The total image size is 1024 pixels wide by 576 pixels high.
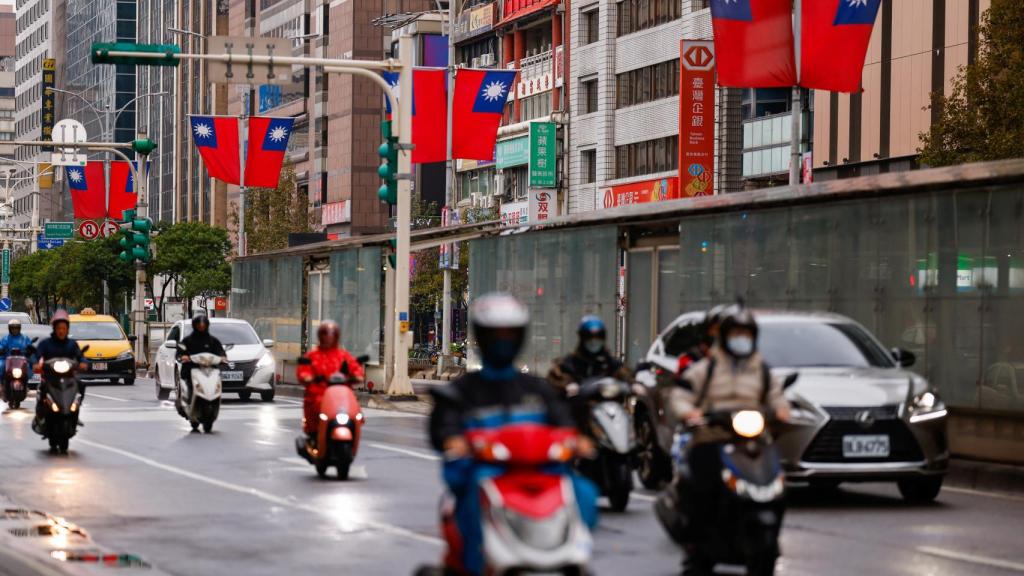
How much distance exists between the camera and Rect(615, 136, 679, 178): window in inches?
2638

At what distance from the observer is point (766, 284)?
23.8m

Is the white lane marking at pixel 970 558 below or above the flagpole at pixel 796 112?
below

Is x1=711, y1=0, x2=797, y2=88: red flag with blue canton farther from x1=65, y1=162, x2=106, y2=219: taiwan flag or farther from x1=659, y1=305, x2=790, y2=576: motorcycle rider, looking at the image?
x1=65, y1=162, x2=106, y2=219: taiwan flag

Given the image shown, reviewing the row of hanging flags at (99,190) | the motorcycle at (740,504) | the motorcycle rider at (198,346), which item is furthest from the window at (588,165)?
the motorcycle at (740,504)

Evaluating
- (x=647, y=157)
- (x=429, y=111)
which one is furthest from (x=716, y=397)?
(x=647, y=157)

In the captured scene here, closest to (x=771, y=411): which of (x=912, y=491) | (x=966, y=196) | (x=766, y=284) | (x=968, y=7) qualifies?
(x=912, y=491)

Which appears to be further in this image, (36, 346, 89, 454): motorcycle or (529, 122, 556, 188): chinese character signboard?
(529, 122, 556, 188): chinese character signboard

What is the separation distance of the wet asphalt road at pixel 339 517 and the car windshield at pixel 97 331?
2342cm

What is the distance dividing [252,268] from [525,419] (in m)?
43.2

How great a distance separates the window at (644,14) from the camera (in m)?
67.1

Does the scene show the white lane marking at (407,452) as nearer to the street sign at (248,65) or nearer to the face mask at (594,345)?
the face mask at (594,345)

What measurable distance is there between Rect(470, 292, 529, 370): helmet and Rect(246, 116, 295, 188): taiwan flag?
3647 cm

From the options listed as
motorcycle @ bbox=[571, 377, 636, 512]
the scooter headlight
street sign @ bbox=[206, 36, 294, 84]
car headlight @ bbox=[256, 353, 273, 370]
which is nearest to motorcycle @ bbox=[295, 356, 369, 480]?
motorcycle @ bbox=[571, 377, 636, 512]

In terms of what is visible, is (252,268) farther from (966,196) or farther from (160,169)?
(160,169)
